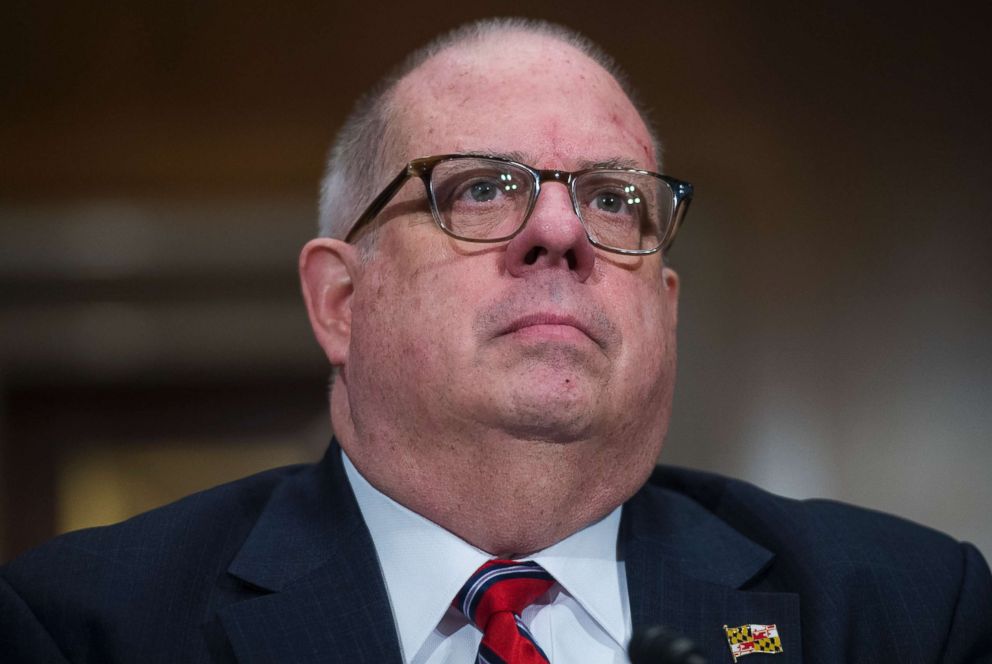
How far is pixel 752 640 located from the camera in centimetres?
161

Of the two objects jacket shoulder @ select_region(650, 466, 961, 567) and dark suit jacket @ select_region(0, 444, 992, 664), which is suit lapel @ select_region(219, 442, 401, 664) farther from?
jacket shoulder @ select_region(650, 466, 961, 567)

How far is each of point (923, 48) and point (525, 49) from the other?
160 cm

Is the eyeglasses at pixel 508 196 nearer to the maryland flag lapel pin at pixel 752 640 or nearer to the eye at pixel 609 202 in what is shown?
the eye at pixel 609 202

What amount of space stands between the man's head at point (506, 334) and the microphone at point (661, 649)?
1.32 feet

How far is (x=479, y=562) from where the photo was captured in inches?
62.1

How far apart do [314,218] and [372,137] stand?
44.4 inches

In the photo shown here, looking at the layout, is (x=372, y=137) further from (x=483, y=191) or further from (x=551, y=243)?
(x=551, y=243)

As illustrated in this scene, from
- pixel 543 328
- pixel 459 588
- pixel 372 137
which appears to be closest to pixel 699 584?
pixel 459 588

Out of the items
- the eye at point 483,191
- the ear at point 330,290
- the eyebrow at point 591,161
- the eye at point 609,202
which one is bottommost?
the ear at point 330,290

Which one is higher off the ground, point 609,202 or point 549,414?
point 609,202

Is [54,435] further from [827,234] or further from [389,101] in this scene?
[827,234]

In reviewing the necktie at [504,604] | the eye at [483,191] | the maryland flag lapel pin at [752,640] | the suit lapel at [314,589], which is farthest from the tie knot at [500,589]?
the eye at [483,191]

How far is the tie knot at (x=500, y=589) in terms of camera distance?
152cm

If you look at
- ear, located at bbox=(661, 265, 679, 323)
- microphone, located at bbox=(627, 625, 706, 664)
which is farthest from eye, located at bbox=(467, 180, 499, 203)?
microphone, located at bbox=(627, 625, 706, 664)
